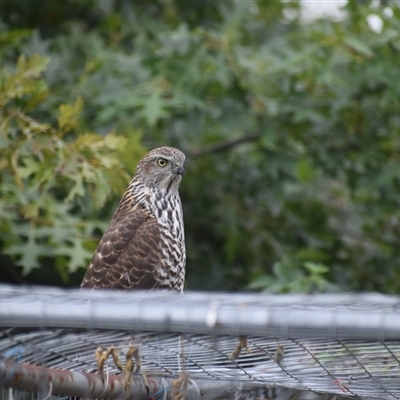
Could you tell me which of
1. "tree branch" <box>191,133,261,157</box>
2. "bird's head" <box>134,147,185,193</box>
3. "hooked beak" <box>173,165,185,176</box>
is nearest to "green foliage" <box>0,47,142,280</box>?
"bird's head" <box>134,147,185,193</box>

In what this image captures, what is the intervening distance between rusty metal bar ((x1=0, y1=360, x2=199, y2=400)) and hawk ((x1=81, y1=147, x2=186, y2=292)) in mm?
1553

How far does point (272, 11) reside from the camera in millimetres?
6531

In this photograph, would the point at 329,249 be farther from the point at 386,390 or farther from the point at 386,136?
the point at 386,390

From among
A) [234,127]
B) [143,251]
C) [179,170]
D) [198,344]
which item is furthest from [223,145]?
[198,344]

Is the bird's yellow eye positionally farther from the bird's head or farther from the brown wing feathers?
the brown wing feathers

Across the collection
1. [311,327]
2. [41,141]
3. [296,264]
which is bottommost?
[296,264]

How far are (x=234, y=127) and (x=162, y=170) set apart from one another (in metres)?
1.15

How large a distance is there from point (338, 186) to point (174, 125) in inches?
64.4

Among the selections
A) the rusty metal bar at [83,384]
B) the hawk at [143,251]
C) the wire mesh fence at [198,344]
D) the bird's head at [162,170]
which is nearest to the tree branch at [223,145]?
the bird's head at [162,170]

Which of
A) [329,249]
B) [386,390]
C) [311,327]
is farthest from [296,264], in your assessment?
[311,327]

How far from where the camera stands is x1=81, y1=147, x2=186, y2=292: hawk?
Answer: 3.74 meters

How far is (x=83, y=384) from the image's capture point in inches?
70.4

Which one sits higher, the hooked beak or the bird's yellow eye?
the bird's yellow eye

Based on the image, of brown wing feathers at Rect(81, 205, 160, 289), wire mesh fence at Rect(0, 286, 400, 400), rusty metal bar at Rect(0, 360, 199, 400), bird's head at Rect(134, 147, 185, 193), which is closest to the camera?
wire mesh fence at Rect(0, 286, 400, 400)
